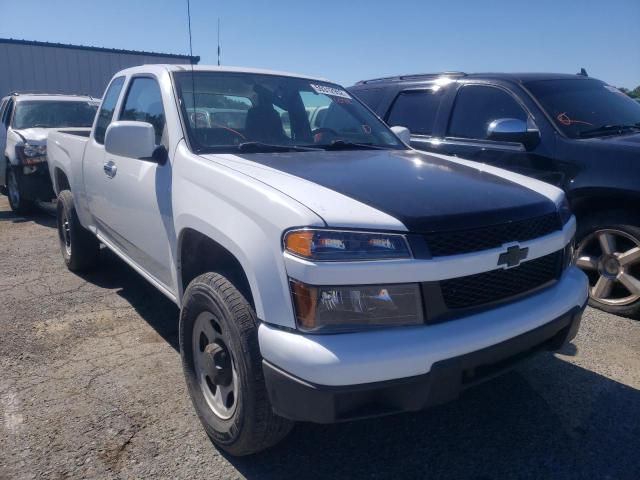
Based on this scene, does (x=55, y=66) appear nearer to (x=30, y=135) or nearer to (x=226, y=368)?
(x=30, y=135)

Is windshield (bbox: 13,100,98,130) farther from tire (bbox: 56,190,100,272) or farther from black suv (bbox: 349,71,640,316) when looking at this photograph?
black suv (bbox: 349,71,640,316)

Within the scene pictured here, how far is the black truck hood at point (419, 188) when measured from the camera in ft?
6.86

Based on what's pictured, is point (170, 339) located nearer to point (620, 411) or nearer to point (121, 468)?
point (121, 468)

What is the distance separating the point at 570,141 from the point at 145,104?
127 inches

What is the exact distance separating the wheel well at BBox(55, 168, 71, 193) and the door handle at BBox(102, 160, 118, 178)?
6.13 feet

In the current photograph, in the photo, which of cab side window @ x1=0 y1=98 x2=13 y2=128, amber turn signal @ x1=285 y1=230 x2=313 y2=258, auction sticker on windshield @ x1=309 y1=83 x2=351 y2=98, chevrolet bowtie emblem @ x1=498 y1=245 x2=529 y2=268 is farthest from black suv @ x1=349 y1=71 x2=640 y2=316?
cab side window @ x1=0 y1=98 x2=13 y2=128

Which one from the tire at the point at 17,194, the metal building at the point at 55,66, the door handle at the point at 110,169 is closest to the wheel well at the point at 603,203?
the door handle at the point at 110,169

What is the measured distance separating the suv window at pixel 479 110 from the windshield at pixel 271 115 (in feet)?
4.65

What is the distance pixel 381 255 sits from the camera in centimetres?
195

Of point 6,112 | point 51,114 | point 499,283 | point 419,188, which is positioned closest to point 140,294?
point 419,188

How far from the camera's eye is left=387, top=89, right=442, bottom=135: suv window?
5.21 m

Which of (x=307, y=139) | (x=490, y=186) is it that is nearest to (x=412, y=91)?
(x=307, y=139)

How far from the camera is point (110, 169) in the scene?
3723 millimetres

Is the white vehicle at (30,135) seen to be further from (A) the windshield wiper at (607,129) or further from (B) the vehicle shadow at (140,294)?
(A) the windshield wiper at (607,129)
